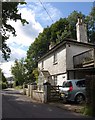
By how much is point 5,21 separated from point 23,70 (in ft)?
156

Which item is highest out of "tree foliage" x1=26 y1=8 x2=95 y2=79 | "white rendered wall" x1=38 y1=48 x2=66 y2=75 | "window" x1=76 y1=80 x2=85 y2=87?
"tree foliage" x1=26 y1=8 x2=95 y2=79

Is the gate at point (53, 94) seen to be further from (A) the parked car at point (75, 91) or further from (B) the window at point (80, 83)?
(B) the window at point (80, 83)

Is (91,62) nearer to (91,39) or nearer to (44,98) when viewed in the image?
(44,98)

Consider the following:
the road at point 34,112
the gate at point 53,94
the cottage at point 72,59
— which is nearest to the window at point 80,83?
the gate at point 53,94

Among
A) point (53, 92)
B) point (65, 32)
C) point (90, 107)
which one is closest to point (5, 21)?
point (53, 92)

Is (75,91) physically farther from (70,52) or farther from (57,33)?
(57,33)

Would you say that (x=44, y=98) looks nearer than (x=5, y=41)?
Yes

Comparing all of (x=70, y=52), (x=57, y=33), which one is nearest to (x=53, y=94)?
(x=70, y=52)

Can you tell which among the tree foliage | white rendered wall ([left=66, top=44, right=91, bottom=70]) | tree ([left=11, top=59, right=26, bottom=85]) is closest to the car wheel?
white rendered wall ([left=66, top=44, right=91, bottom=70])

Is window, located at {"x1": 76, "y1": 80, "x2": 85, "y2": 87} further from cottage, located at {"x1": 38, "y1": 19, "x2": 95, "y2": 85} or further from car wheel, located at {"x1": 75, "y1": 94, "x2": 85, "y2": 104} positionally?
cottage, located at {"x1": 38, "y1": 19, "x2": 95, "y2": 85}

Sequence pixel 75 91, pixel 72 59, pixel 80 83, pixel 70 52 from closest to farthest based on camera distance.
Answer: pixel 75 91 < pixel 80 83 < pixel 70 52 < pixel 72 59

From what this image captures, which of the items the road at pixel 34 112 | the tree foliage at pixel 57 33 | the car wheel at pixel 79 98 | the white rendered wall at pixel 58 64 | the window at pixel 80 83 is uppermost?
the tree foliage at pixel 57 33

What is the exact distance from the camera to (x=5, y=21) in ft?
77.4

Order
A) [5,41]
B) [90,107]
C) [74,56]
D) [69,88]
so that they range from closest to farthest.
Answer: [90,107] < [69,88] < [5,41] < [74,56]
